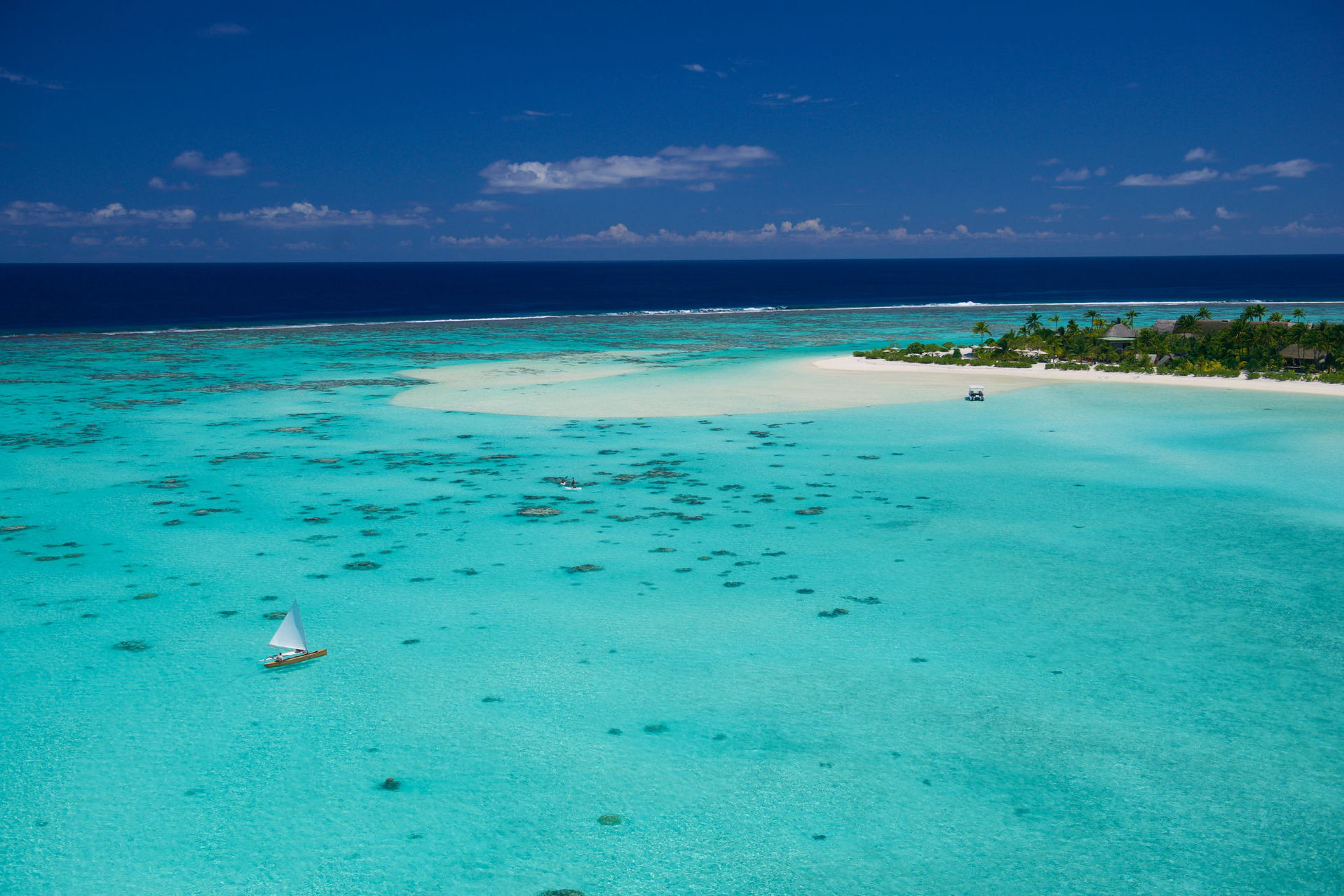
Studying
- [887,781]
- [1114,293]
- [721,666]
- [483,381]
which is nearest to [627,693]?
[721,666]

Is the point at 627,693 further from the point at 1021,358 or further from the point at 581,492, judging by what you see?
the point at 1021,358

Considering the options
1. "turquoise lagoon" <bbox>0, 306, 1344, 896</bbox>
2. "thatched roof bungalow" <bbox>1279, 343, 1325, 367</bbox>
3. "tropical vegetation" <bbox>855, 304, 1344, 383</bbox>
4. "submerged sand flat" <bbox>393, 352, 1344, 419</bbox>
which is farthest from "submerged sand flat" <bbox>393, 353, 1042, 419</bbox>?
"thatched roof bungalow" <bbox>1279, 343, 1325, 367</bbox>

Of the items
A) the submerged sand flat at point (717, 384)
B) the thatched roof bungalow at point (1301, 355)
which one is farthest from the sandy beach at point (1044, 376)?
the thatched roof bungalow at point (1301, 355)

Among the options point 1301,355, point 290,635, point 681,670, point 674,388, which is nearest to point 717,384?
point 674,388

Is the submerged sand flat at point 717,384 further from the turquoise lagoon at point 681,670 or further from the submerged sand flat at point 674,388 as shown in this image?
the turquoise lagoon at point 681,670

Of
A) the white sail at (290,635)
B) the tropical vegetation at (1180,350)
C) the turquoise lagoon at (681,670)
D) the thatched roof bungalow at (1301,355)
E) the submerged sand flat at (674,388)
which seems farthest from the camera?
the tropical vegetation at (1180,350)

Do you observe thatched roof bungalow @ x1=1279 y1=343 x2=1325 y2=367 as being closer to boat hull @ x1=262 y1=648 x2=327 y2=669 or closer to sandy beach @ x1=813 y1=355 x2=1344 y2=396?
sandy beach @ x1=813 y1=355 x2=1344 y2=396
